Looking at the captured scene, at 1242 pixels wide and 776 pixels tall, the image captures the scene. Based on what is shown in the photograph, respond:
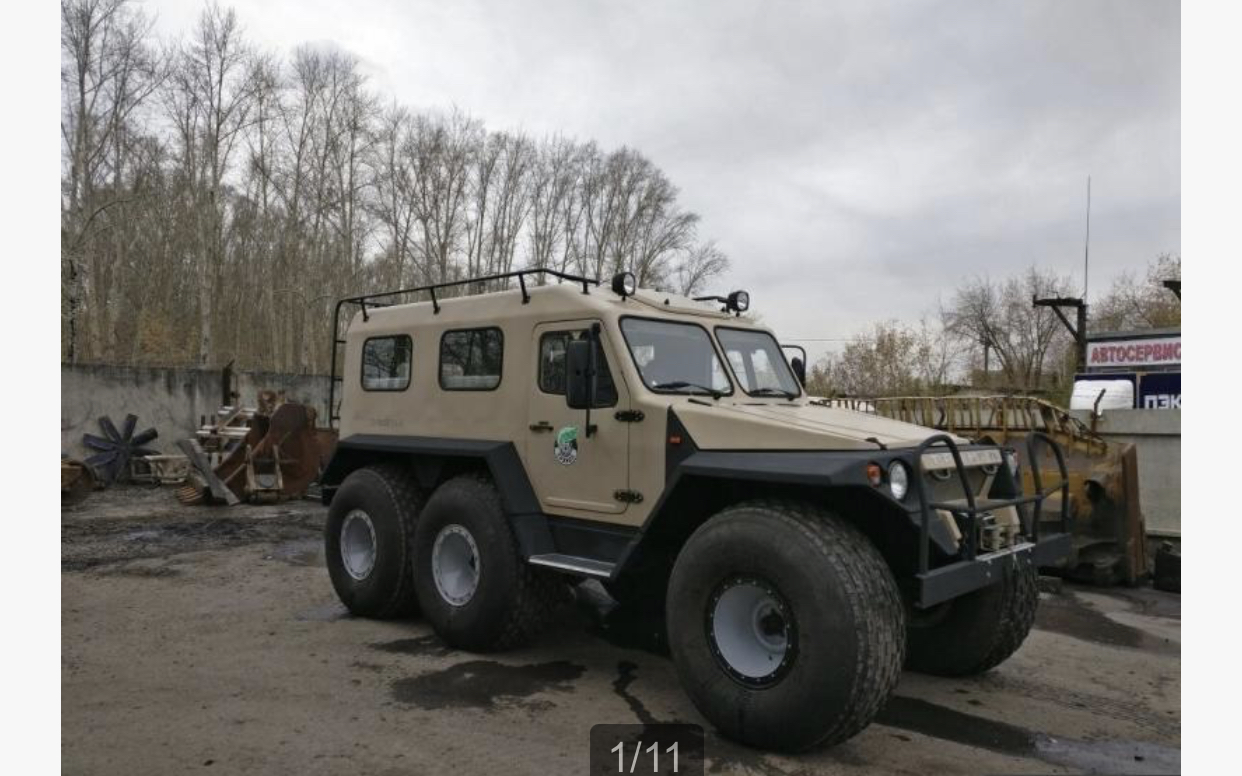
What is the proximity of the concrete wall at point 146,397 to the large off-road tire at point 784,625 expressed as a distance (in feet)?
47.2

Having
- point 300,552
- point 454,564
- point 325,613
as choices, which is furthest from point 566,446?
point 300,552

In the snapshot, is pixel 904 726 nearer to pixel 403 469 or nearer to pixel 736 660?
pixel 736 660

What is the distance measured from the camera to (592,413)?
532 centimetres

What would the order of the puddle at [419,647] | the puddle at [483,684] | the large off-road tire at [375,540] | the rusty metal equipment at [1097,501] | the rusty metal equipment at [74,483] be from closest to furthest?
the puddle at [483,684], the puddle at [419,647], the large off-road tire at [375,540], the rusty metal equipment at [1097,501], the rusty metal equipment at [74,483]

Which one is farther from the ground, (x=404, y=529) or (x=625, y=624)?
(x=404, y=529)

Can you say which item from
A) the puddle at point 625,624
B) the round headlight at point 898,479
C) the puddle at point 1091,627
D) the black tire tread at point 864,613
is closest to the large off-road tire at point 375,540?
the puddle at point 625,624

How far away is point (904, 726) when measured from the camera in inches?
181

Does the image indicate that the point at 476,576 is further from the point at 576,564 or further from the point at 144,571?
the point at 144,571

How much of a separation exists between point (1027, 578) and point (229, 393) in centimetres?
→ 1683

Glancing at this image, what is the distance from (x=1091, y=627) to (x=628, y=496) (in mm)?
4436

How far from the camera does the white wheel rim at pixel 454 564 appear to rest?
605 cm

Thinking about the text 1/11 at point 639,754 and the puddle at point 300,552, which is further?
the puddle at point 300,552

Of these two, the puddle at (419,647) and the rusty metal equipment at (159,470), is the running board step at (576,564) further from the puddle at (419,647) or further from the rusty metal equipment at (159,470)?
the rusty metal equipment at (159,470)

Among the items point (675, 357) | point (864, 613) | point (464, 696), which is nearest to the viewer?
point (864, 613)
